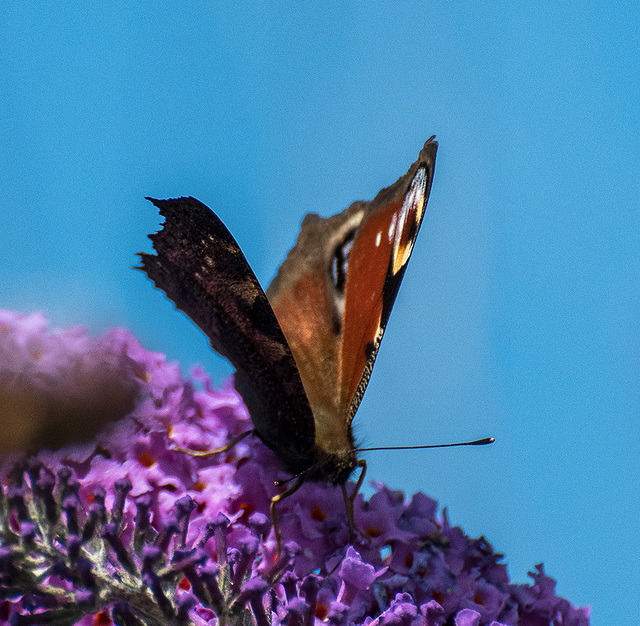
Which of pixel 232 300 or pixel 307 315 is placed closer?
pixel 232 300

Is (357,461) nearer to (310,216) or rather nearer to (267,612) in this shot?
(267,612)

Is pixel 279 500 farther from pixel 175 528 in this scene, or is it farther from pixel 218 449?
pixel 175 528

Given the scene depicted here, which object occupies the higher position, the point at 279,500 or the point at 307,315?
the point at 307,315

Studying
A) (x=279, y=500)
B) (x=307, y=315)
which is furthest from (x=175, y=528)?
(x=307, y=315)

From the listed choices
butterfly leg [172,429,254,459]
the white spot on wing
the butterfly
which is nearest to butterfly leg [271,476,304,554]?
the butterfly

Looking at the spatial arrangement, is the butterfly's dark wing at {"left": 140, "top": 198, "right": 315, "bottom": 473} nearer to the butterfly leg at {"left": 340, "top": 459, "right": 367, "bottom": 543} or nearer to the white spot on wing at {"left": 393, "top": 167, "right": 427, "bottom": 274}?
the butterfly leg at {"left": 340, "top": 459, "right": 367, "bottom": 543}

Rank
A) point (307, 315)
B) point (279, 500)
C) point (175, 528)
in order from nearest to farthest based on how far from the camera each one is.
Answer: point (175, 528) → point (279, 500) → point (307, 315)
